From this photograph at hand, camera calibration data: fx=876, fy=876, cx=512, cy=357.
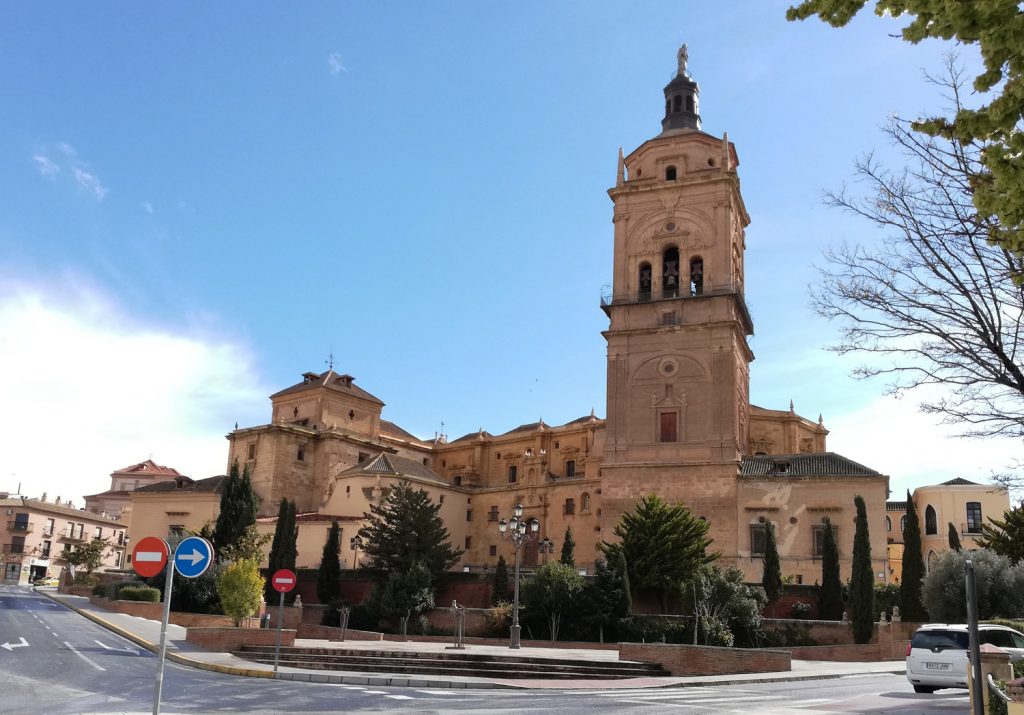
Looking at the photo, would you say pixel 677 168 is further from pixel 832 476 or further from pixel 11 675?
pixel 11 675

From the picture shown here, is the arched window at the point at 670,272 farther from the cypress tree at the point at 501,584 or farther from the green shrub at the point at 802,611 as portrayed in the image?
the green shrub at the point at 802,611

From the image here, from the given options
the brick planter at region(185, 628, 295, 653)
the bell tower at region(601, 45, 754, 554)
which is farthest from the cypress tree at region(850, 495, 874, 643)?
the brick planter at region(185, 628, 295, 653)

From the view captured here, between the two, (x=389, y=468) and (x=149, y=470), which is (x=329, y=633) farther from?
(x=149, y=470)

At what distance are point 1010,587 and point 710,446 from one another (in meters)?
16.5

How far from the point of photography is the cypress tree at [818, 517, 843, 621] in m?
34.3

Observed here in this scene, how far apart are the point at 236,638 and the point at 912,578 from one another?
2412 cm

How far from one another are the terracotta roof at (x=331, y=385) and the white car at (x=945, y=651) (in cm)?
4904

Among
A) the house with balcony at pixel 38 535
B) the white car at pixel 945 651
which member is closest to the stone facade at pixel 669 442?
the white car at pixel 945 651

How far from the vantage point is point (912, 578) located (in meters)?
32.7

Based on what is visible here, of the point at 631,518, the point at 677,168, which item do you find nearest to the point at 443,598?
the point at 631,518

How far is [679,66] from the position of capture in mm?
53062

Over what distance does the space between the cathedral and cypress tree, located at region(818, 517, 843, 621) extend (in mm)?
4850

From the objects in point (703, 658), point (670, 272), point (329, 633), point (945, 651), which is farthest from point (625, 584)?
point (670, 272)

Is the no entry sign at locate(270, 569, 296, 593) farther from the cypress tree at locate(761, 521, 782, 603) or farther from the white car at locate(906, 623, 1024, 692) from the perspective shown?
the cypress tree at locate(761, 521, 782, 603)
